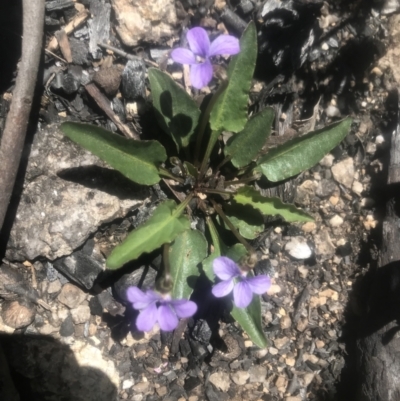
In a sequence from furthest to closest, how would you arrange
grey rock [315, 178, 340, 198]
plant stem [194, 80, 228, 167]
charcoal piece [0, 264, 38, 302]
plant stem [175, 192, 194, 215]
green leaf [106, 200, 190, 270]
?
grey rock [315, 178, 340, 198] → charcoal piece [0, 264, 38, 302] → plant stem [175, 192, 194, 215] → plant stem [194, 80, 228, 167] → green leaf [106, 200, 190, 270]

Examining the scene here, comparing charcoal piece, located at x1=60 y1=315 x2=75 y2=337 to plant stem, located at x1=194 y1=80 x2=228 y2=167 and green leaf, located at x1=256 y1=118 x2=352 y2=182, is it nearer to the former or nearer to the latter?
plant stem, located at x1=194 y1=80 x2=228 y2=167

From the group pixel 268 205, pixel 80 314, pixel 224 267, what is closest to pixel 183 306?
pixel 224 267

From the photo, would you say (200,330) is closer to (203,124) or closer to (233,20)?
(203,124)

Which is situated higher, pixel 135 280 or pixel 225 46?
pixel 225 46

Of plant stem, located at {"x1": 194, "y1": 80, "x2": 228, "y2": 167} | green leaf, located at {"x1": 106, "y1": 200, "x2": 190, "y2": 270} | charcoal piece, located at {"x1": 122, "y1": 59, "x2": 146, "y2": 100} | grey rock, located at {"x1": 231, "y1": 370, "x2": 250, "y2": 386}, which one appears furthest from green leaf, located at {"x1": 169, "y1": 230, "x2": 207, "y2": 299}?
charcoal piece, located at {"x1": 122, "y1": 59, "x2": 146, "y2": 100}

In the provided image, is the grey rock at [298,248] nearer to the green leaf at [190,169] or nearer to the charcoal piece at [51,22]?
the green leaf at [190,169]

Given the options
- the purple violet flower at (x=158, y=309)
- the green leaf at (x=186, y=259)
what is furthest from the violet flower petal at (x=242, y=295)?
the green leaf at (x=186, y=259)
